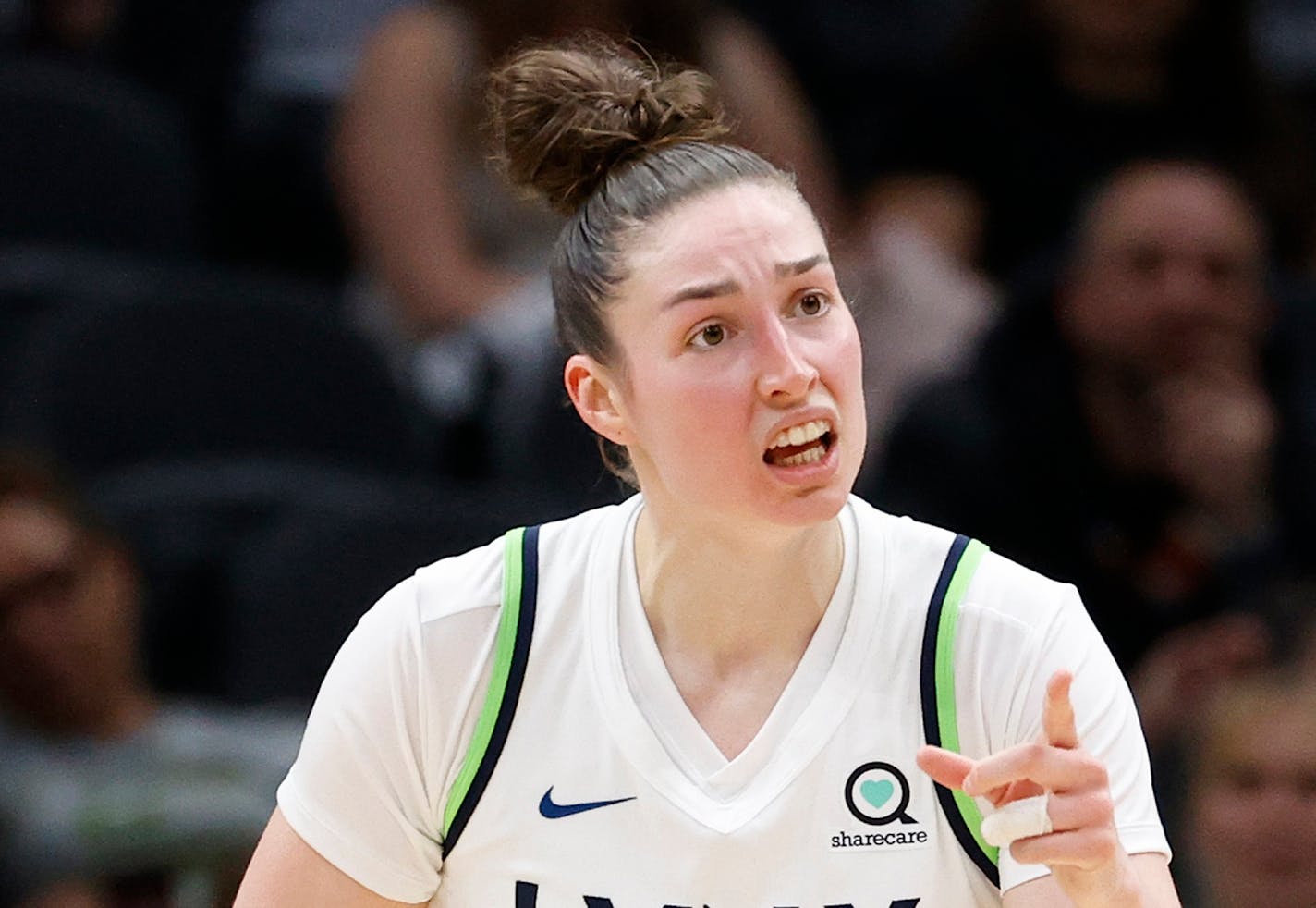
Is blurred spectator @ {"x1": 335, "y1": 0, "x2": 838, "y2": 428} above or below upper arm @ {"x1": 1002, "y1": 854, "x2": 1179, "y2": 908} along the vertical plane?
above

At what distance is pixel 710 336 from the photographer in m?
2.11

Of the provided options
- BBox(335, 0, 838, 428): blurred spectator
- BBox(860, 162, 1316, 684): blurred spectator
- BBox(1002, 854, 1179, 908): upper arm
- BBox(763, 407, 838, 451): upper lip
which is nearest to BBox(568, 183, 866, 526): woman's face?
BBox(763, 407, 838, 451): upper lip

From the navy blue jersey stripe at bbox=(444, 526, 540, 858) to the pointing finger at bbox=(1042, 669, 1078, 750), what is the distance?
599mm

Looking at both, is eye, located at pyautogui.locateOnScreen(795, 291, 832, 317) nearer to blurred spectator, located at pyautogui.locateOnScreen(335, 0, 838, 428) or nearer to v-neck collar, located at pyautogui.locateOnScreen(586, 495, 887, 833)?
v-neck collar, located at pyautogui.locateOnScreen(586, 495, 887, 833)

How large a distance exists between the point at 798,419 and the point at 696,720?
A: 1.15 ft

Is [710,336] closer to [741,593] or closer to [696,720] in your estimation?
[741,593]

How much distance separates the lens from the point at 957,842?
2123 millimetres

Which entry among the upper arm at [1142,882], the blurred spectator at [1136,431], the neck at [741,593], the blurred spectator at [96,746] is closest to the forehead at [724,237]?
the neck at [741,593]

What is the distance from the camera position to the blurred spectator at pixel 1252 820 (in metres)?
3.40

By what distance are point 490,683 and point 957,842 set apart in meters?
0.50

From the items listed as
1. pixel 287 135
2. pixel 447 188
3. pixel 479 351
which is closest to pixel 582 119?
pixel 479 351

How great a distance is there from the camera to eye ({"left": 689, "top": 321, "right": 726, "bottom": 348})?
2107mm

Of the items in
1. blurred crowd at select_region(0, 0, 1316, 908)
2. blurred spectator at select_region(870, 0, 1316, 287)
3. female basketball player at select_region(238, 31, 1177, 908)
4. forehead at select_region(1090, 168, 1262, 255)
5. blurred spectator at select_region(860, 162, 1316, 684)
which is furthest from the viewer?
blurred spectator at select_region(870, 0, 1316, 287)

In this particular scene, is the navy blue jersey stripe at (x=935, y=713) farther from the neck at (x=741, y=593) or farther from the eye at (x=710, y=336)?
the eye at (x=710, y=336)
